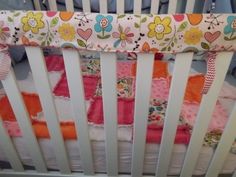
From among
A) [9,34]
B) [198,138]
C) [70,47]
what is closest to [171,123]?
[198,138]

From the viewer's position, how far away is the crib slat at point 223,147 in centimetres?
71

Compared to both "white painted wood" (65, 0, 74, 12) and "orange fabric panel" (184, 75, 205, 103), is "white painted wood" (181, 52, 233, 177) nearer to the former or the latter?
"orange fabric panel" (184, 75, 205, 103)

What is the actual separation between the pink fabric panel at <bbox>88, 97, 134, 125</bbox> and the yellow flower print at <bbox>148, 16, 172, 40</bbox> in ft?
1.42

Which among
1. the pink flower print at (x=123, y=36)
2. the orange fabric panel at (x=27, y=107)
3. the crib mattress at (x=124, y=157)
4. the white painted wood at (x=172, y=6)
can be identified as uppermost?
the pink flower print at (x=123, y=36)

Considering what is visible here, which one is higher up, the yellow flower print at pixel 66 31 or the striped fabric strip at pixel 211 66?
the yellow flower print at pixel 66 31

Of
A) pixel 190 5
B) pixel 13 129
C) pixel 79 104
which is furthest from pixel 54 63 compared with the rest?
pixel 190 5

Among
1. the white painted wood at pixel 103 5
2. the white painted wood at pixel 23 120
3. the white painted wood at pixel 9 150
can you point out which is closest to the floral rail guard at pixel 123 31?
the white painted wood at pixel 23 120

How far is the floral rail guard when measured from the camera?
505mm

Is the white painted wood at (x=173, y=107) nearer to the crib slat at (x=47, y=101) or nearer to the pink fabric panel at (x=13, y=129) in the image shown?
the crib slat at (x=47, y=101)

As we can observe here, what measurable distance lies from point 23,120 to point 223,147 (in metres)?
0.62

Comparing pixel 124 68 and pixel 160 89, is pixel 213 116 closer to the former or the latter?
pixel 160 89

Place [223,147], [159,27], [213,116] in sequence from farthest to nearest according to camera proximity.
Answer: [213,116]
[223,147]
[159,27]

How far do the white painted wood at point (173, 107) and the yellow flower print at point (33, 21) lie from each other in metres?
0.31

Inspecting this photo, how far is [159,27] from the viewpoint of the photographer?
509mm
